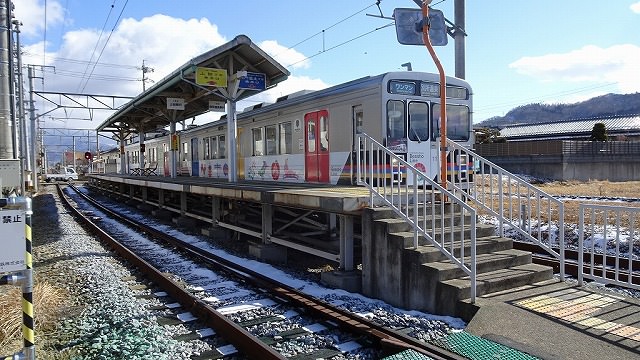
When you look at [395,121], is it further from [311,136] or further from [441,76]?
[311,136]

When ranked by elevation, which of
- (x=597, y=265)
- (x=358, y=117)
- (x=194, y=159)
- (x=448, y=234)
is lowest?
(x=597, y=265)

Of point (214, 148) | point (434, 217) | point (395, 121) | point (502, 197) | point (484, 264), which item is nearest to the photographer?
point (484, 264)

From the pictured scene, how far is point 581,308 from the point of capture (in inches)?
211

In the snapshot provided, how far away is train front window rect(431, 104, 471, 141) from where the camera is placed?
10148 mm

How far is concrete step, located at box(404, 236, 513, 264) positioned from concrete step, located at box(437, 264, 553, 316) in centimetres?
38

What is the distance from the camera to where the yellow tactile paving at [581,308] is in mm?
4738

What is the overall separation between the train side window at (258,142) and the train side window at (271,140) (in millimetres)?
388

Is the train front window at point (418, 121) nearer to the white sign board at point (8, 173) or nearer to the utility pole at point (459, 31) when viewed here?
the utility pole at point (459, 31)

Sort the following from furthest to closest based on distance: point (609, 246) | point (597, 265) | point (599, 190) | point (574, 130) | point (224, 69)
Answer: point (574, 130) → point (599, 190) → point (224, 69) → point (609, 246) → point (597, 265)

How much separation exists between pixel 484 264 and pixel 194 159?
625 inches

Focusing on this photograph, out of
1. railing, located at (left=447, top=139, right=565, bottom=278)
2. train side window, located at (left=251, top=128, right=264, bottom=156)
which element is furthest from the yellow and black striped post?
train side window, located at (left=251, top=128, right=264, bottom=156)

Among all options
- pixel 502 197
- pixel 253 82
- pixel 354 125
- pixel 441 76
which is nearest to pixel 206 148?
pixel 253 82

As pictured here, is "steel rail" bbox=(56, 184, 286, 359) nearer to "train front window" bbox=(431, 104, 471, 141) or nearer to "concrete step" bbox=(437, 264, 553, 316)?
"concrete step" bbox=(437, 264, 553, 316)

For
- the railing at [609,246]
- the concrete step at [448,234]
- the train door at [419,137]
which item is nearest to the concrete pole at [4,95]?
the concrete step at [448,234]
